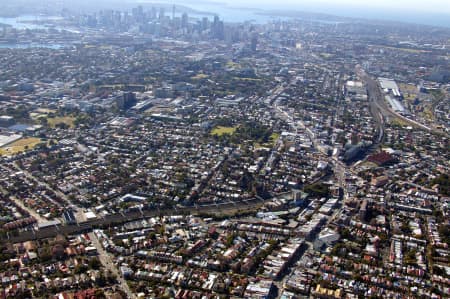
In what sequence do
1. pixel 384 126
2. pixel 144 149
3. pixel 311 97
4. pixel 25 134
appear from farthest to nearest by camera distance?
pixel 311 97 < pixel 384 126 < pixel 25 134 < pixel 144 149

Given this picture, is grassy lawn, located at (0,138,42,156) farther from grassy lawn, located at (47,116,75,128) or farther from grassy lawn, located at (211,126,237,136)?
grassy lawn, located at (211,126,237,136)

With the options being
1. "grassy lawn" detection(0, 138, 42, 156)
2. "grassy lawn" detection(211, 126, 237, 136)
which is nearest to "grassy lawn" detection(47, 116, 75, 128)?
"grassy lawn" detection(0, 138, 42, 156)

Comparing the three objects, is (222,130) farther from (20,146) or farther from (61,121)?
(20,146)

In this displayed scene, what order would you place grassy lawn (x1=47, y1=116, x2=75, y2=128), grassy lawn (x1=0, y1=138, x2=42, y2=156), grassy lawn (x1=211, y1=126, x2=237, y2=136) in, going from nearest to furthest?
grassy lawn (x1=0, y1=138, x2=42, y2=156), grassy lawn (x1=211, y1=126, x2=237, y2=136), grassy lawn (x1=47, y1=116, x2=75, y2=128)

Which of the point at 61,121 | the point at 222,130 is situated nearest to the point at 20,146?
the point at 61,121

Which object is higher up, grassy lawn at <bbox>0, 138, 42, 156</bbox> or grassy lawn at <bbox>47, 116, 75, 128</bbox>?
grassy lawn at <bbox>47, 116, 75, 128</bbox>

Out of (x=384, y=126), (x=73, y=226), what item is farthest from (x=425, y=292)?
(x=384, y=126)

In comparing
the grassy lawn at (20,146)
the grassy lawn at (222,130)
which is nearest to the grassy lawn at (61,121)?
the grassy lawn at (20,146)

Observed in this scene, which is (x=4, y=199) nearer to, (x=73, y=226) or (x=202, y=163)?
(x=73, y=226)
